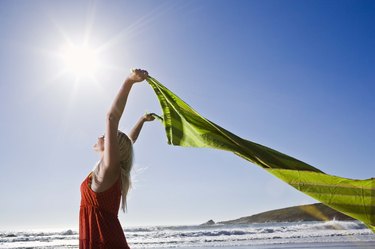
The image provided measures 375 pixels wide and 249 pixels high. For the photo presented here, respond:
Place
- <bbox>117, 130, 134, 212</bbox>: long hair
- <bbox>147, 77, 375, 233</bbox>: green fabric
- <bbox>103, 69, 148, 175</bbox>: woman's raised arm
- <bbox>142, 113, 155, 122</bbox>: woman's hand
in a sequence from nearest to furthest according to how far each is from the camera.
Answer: <bbox>103, 69, 148, 175</bbox>: woman's raised arm, <bbox>117, 130, 134, 212</bbox>: long hair, <bbox>147, 77, 375, 233</bbox>: green fabric, <bbox>142, 113, 155, 122</bbox>: woman's hand

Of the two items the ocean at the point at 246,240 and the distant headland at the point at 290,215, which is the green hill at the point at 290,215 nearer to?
the distant headland at the point at 290,215

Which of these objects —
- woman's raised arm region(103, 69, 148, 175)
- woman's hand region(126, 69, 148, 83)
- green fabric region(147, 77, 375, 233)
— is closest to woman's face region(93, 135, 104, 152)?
woman's raised arm region(103, 69, 148, 175)

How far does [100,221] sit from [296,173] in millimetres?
1426

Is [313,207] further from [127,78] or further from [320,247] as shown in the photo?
[127,78]

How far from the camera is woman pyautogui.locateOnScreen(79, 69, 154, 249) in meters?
2.75

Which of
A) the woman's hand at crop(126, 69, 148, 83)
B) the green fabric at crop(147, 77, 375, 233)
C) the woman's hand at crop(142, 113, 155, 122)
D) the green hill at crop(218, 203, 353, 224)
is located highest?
the woman's hand at crop(126, 69, 148, 83)

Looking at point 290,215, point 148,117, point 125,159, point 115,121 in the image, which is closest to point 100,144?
point 125,159

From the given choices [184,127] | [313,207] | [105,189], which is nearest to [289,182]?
[184,127]

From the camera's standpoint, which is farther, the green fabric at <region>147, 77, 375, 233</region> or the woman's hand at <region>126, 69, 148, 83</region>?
the green fabric at <region>147, 77, 375, 233</region>

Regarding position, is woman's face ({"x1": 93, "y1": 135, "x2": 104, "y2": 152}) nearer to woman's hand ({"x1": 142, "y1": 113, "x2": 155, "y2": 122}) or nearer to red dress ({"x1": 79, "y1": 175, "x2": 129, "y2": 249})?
red dress ({"x1": 79, "y1": 175, "x2": 129, "y2": 249})

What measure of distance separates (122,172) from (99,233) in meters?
0.44

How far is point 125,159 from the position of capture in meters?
3.02

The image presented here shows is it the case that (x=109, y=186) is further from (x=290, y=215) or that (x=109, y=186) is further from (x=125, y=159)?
(x=290, y=215)

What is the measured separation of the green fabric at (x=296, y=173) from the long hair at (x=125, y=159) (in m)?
0.69
